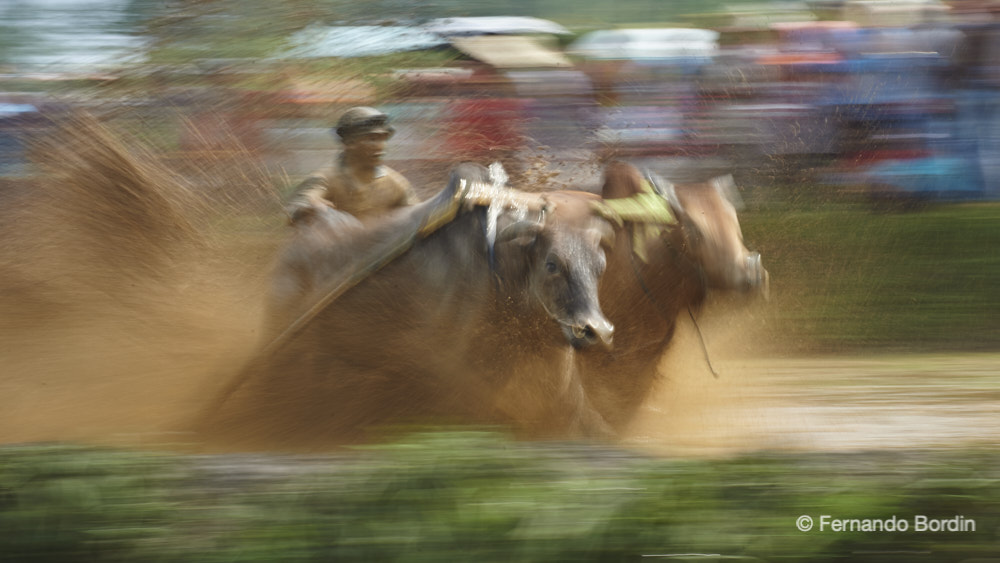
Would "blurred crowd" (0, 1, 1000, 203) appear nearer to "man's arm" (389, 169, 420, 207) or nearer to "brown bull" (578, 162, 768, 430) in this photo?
"man's arm" (389, 169, 420, 207)

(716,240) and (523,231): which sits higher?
(523,231)

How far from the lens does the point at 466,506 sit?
2.63 metres

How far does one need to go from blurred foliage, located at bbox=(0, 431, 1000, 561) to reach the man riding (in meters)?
2.75

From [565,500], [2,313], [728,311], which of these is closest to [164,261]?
[2,313]

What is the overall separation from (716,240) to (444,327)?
128 centimetres

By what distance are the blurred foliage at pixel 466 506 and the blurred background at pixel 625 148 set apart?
1.35m

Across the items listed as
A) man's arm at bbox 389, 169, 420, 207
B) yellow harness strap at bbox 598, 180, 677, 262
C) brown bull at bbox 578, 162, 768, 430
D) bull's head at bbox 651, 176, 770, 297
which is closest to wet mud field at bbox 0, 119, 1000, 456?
brown bull at bbox 578, 162, 768, 430

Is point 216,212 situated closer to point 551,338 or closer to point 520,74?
point 520,74

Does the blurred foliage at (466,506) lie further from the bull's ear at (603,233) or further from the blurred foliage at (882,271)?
the blurred foliage at (882,271)

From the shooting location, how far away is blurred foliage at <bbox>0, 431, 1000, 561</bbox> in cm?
262

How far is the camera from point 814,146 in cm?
635

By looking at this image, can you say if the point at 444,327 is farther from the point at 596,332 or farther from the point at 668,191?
the point at 668,191

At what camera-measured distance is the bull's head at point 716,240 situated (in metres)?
5.00

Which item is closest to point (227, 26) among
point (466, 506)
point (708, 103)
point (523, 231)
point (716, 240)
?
point (708, 103)
